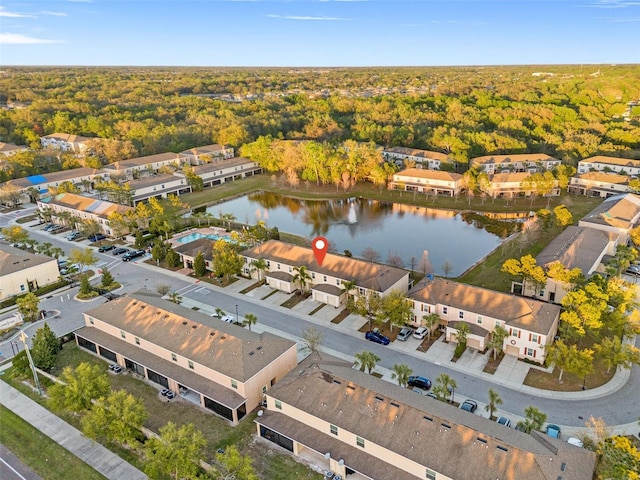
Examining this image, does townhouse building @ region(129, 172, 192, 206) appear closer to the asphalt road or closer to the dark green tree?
the asphalt road

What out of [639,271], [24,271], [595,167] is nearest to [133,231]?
[24,271]

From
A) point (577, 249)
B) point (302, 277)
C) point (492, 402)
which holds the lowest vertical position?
point (492, 402)

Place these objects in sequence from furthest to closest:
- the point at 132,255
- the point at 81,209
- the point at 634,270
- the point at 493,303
→ the point at 81,209 → the point at 132,255 → the point at 634,270 → the point at 493,303

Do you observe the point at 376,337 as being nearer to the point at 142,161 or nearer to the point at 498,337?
the point at 498,337

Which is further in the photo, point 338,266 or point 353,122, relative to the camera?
point 353,122

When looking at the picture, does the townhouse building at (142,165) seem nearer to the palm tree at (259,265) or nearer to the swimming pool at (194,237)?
the swimming pool at (194,237)

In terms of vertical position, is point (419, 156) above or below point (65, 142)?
below

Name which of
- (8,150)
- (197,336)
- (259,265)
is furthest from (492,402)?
(8,150)

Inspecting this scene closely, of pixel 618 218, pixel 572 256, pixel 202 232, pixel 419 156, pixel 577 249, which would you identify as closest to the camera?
pixel 572 256
